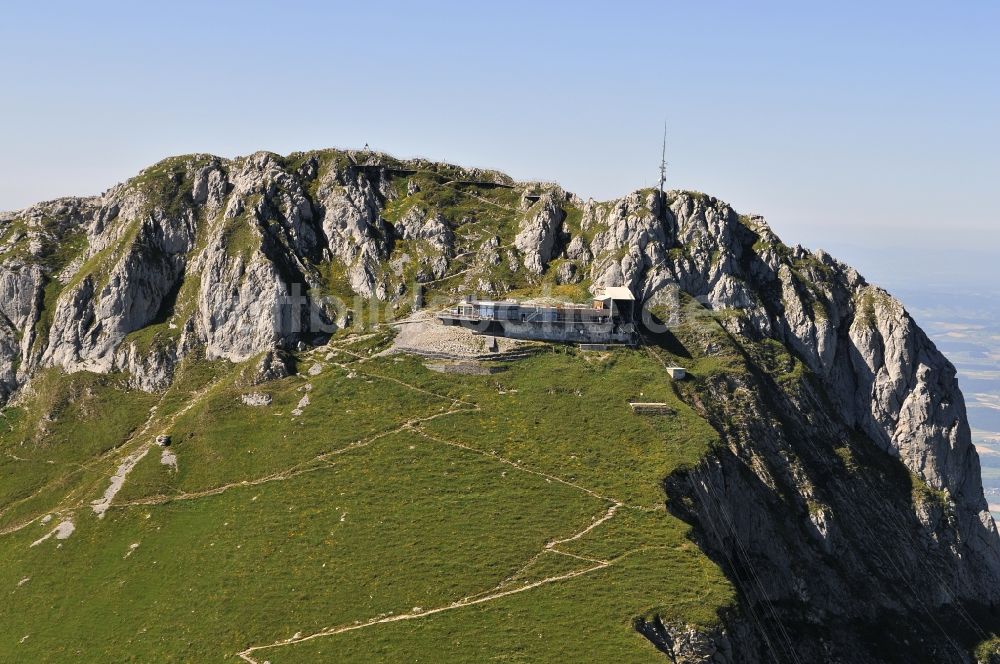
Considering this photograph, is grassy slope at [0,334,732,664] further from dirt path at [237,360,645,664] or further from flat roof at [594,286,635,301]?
flat roof at [594,286,635,301]

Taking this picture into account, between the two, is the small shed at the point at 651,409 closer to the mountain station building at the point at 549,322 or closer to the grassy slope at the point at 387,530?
the grassy slope at the point at 387,530

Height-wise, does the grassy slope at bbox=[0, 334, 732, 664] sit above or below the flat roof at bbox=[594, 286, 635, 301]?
below

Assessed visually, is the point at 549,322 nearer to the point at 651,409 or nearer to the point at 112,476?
the point at 651,409

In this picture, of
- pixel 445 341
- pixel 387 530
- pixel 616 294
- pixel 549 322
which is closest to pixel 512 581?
pixel 387 530

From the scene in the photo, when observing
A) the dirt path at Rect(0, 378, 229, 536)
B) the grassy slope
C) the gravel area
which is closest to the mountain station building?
the gravel area

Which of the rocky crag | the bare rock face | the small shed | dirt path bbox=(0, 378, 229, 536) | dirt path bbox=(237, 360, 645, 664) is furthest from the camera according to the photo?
the bare rock face

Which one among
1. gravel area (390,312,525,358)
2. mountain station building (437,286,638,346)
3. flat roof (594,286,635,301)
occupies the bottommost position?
gravel area (390,312,525,358)

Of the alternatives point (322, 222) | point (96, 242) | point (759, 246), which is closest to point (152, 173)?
point (96, 242)
